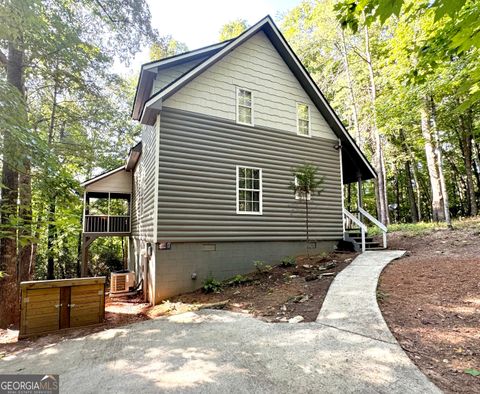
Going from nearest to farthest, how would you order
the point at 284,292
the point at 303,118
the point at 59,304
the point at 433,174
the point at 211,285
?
1. the point at 59,304
2. the point at 284,292
3. the point at 211,285
4. the point at 303,118
5. the point at 433,174

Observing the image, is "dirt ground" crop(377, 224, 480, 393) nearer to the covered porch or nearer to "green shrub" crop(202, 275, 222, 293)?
"green shrub" crop(202, 275, 222, 293)

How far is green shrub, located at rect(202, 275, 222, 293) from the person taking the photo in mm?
7375

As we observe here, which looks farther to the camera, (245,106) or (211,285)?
(245,106)

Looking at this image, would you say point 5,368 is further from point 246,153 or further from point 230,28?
point 230,28

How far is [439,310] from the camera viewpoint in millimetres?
4406

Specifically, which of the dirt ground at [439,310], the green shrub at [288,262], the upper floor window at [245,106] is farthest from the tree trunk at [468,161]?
the upper floor window at [245,106]

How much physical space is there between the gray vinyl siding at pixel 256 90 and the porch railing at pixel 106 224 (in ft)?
23.4

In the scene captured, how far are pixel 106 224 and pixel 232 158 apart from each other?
296 inches

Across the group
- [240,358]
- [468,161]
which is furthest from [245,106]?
[468,161]

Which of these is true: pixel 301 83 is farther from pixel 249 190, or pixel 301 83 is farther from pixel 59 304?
pixel 59 304

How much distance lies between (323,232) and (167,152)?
6407mm

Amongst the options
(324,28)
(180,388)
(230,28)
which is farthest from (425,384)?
(230,28)

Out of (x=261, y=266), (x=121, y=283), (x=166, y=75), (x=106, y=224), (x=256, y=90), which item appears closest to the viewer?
(x=261, y=266)

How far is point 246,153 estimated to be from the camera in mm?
8945
